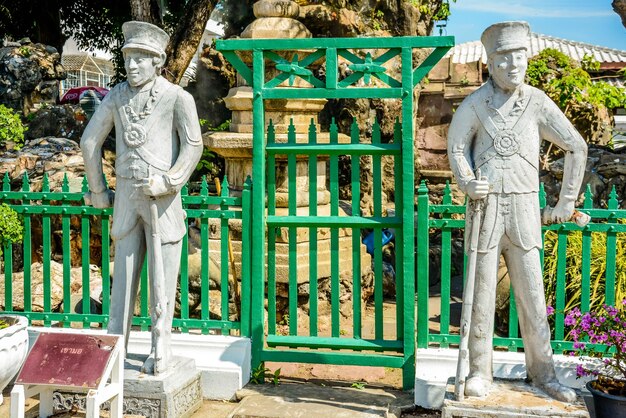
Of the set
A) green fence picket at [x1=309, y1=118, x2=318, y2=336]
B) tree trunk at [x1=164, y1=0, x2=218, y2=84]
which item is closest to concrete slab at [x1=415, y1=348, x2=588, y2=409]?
green fence picket at [x1=309, y1=118, x2=318, y2=336]

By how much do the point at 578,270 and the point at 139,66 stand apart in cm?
429

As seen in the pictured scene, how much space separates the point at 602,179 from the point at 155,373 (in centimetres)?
687

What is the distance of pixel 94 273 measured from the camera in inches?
304

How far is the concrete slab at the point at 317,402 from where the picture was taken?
4.96 meters

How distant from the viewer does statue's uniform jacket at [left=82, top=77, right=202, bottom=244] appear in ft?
15.9

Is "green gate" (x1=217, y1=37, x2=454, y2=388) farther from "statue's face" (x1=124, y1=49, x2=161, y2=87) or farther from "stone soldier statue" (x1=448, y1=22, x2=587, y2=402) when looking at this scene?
"stone soldier statue" (x1=448, y1=22, x2=587, y2=402)

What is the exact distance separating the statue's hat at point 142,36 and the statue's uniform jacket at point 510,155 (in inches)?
75.4

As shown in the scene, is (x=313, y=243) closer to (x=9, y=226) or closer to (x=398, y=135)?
(x=398, y=135)

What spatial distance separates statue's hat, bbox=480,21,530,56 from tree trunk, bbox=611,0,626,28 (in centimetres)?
649

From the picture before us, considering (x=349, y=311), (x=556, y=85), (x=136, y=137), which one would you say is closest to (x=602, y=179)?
(x=556, y=85)

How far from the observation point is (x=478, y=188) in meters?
4.38

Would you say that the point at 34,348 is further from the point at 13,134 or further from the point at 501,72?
the point at 13,134

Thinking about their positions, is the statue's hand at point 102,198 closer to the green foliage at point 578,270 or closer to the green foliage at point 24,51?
the green foliage at point 578,270

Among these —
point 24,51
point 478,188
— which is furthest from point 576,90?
point 24,51
